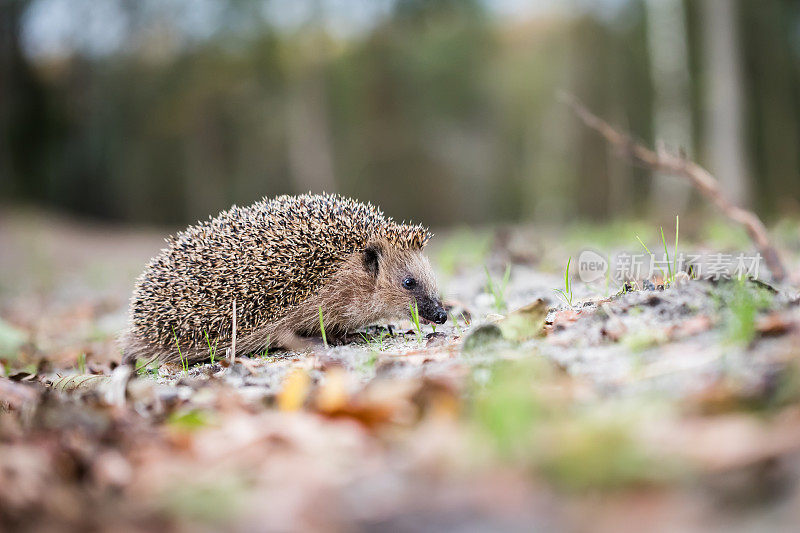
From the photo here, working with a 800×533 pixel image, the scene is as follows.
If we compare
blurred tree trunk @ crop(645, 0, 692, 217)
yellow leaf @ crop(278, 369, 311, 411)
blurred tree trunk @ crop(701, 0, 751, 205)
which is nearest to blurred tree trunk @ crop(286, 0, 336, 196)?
blurred tree trunk @ crop(645, 0, 692, 217)

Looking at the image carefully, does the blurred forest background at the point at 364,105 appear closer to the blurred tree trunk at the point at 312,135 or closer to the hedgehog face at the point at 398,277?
the blurred tree trunk at the point at 312,135

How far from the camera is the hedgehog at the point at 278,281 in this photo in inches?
163

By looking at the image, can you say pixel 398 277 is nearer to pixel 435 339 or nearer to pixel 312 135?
pixel 435 339

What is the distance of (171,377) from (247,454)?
2036 mm

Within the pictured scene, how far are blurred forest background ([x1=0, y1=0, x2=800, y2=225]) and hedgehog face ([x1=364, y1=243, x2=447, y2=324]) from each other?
14921 millimetres

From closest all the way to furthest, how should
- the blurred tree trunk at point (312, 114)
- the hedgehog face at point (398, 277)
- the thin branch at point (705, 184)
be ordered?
the thin branch at point (705, 184) → the hedgehog face at point (398, 277) → the blurred tree trunk at point (312, 114)

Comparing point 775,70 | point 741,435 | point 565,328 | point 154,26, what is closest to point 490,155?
point 775,70

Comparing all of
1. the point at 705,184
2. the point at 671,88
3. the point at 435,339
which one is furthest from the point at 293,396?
the point at 671,88

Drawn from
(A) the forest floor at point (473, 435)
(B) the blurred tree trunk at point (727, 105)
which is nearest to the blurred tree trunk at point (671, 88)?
(B) the blurred tree trunk at point (727, 105)

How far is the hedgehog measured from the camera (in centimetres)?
414

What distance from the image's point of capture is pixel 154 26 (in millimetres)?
20672

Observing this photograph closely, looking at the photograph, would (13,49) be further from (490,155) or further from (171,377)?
(171,377)

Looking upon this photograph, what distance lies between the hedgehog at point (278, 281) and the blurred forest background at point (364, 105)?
48.9ft

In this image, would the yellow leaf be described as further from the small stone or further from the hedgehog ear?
the hedgehog ear
